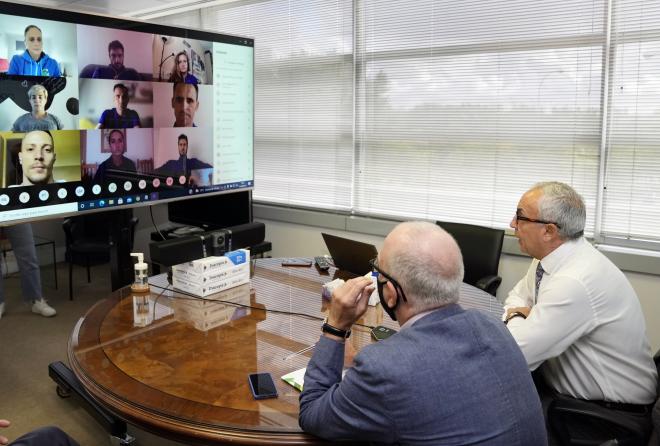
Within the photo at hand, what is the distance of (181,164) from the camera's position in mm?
3346

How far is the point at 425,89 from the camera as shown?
3.79 metres

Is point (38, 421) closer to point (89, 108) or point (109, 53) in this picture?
point (89, 108)

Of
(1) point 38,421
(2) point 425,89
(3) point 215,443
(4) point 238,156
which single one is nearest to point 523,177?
(2) point 425,89

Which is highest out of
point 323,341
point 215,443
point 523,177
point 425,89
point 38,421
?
point 425,89

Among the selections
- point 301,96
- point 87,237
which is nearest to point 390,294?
point 301,96

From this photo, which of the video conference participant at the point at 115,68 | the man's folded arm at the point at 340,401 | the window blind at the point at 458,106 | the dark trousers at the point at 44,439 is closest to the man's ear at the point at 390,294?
the man's folded arm at the point at 340,401

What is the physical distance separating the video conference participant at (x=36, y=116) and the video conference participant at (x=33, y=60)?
0.07 meters

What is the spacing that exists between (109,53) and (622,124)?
9.49 feet

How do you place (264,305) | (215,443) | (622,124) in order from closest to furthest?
(215,443)
(264,305)
(622,124)

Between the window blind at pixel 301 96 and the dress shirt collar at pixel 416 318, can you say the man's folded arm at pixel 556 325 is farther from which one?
the window blind at pixel 301 96

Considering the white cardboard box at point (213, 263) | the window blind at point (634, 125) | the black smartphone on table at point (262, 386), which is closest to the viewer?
the black smartphone on table at point (262, 386)

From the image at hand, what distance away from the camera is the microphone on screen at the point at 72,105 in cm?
271

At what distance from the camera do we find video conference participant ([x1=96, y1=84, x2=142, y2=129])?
2879 millimetres

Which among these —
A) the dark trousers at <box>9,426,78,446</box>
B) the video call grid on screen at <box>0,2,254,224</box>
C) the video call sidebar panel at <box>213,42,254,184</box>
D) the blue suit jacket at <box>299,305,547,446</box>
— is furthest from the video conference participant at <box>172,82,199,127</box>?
the blue suit jacket at <box>299,305,547,446</box>
